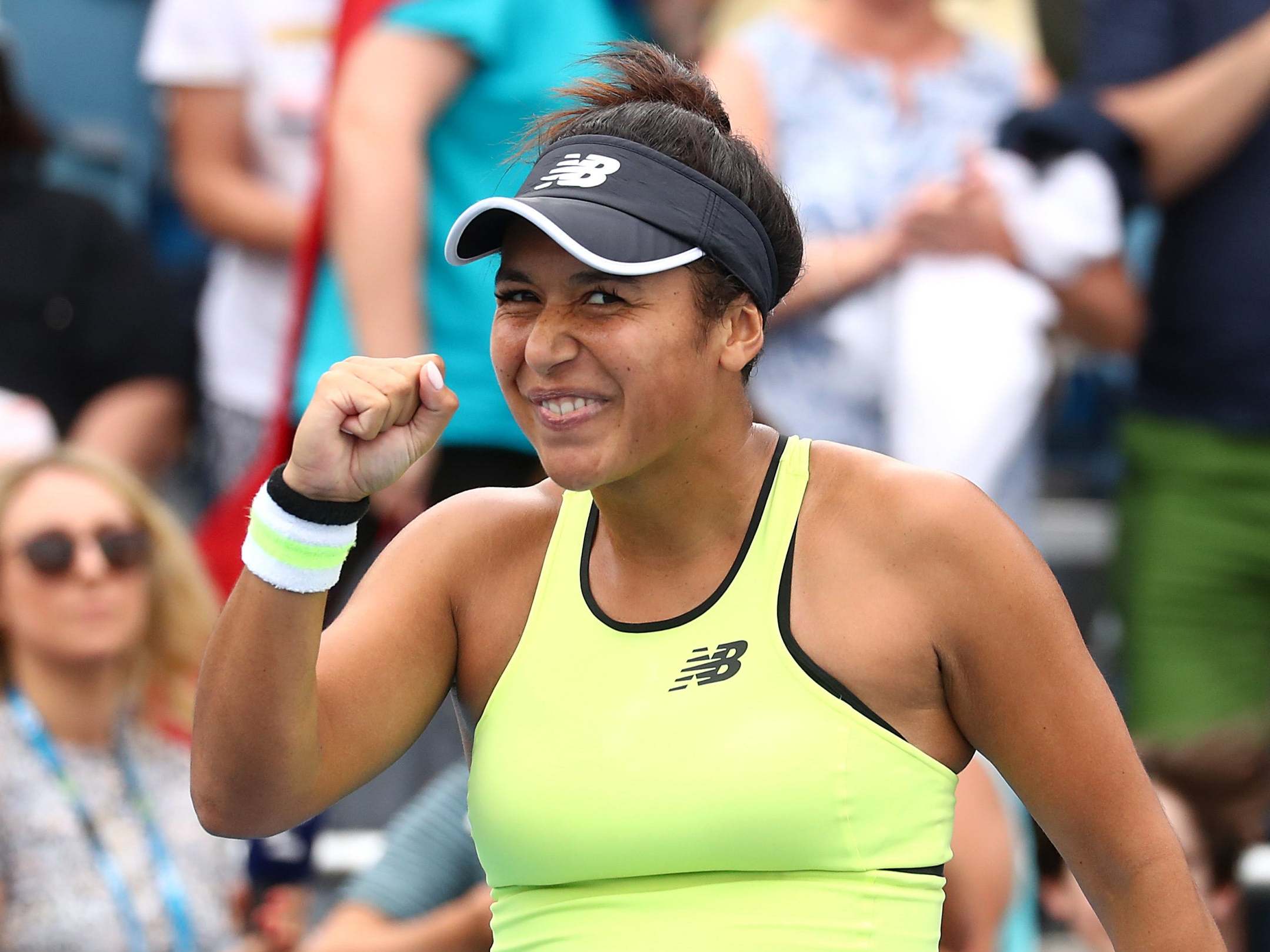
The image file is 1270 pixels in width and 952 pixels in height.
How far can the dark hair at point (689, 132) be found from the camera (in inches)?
85.2

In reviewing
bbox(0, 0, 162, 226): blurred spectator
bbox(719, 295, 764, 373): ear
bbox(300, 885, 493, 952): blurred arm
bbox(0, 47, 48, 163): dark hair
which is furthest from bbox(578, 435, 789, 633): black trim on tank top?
bbox(0, 0, 162, 226): blurred spectator

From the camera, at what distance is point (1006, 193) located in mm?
3906

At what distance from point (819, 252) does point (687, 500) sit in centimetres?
177

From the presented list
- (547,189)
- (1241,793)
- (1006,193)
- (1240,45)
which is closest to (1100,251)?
(1006,193)

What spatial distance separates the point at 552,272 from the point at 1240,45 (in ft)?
8.04

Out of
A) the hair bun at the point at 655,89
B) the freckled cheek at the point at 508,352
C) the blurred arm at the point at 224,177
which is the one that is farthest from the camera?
the blurred arm at the point at 224,177

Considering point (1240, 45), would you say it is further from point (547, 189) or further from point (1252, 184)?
point (547, 189)

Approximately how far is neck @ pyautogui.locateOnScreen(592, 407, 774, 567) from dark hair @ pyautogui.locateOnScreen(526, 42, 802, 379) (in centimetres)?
12

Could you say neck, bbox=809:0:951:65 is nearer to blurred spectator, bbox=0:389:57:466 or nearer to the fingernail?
blurred spectator, bbox=0:389:57:466

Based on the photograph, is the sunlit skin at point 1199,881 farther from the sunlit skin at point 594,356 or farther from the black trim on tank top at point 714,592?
the sunlit skin at point 594,356

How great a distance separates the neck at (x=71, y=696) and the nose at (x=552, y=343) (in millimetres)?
2140

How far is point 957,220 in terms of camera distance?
3.88 m

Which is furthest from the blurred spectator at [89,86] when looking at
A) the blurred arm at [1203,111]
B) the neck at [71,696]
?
the blurred arm at [1203,111]

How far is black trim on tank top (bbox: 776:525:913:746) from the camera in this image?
2.09m
